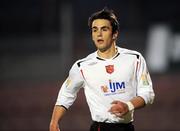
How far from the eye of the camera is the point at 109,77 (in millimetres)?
5809

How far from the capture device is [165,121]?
1384 cm

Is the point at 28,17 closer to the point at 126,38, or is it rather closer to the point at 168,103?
the point at 126,38

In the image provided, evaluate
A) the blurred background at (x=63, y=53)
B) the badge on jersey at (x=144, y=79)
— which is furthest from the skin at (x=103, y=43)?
the blurred background at (x=63, y=53)

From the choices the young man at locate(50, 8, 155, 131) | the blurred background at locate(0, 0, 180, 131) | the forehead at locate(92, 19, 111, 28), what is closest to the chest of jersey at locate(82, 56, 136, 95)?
the young man at locate(50, 8, 155, 131)

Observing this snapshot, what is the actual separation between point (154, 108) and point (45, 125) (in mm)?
2287

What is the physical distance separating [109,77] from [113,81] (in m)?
0.05

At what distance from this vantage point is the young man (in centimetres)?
574

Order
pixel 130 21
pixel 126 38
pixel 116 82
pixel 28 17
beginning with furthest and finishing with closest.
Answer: pixel 28 17 < pixel 130 21 < pixel 126 38 < pixel 116 82

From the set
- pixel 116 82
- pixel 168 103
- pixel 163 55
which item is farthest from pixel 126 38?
pixel 116 82

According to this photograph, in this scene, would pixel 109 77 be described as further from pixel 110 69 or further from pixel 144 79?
pixel 144 79

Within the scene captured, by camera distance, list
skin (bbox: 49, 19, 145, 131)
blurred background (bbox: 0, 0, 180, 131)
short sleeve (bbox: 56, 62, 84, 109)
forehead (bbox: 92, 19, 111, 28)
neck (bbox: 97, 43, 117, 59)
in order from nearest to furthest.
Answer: skin (bbox: 49, 19, 145, 131) → forehead (bbox: 92, 19, 111, 28) → neck (bbox: 97, 43, 117, 59) → short sleeve (bbox: 56, 62, 84, 109) → blurred background (bbox: 0, 0, 180, 131)

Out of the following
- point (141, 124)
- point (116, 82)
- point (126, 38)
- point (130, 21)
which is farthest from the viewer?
point (130, 21)

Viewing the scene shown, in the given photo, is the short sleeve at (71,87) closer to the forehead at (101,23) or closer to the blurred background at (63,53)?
the forehead at (101,23)

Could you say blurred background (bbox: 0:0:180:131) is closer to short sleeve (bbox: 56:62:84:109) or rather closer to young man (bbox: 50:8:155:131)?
short sleeve (bbox: 56:62:84:109)
